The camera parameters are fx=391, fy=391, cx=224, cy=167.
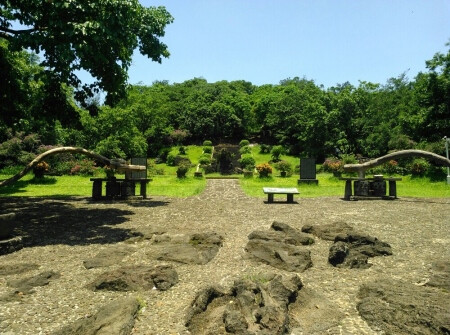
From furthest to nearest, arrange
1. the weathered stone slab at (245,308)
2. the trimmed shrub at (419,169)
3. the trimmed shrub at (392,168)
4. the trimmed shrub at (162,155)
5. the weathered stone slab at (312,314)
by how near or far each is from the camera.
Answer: the trimmed shrub at (162,155)
the trimmed shrub at (392,168)
the trimmed shrub at (419,169)
the weathered stone slab at (312,314)
the weathered stone slab at (245,308)

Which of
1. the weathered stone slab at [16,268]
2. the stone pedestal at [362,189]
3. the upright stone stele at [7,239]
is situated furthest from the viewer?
the stone pedestal at [362,189]

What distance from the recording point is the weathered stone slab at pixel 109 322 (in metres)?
4.18

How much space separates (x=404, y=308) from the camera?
15.2 ft

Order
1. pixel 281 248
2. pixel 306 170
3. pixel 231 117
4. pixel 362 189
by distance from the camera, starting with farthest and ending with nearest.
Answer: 1. pixel 231 117
2. pixel 306 170
3. pixel 362 189
4. pixel 281 248

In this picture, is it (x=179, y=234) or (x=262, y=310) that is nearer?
(x=262, y=310)

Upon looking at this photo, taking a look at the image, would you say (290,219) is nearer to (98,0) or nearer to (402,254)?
(402,254)

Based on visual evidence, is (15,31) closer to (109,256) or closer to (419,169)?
(109,256)

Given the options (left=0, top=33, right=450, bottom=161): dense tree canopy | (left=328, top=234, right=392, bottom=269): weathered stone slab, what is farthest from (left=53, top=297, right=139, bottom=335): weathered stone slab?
(left=0, top=33, right=450, bottom=161): dense tree canopy

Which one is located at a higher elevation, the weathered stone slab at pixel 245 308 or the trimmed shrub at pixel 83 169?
the trimmed shrub at pixel 83 169

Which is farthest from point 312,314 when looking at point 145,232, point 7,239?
point 7,239

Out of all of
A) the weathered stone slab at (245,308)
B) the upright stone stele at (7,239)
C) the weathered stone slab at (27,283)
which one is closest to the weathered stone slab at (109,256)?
the weathered stone slab at (27,283)

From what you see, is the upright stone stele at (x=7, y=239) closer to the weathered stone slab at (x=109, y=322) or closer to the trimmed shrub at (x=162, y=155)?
the weathered stone slab at (x=109, y=322)

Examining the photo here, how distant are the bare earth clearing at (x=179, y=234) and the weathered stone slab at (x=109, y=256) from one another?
0.09 m

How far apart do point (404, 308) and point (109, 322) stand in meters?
3.43
